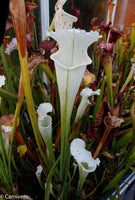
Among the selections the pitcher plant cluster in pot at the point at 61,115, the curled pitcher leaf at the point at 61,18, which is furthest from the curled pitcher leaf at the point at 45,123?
the curled pitcher leaf at the point at 61,18

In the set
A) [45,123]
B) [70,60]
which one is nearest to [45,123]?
[45,123]

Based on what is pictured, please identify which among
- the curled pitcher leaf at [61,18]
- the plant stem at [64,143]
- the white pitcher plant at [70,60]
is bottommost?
the plant stem at [64,143]

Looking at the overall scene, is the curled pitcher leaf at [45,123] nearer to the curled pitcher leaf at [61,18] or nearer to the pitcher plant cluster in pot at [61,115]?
the pitcher plant cluster in pot at [61,115]

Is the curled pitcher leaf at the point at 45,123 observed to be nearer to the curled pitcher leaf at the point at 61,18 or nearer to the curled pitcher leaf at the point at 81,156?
the curled pitcher leaf at the point at 81,156

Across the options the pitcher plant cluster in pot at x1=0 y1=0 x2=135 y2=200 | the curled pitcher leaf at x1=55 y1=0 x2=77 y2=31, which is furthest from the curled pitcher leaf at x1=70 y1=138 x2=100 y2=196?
the curled pitcher leaf at x1=55 y1=0 x2=77 y2=31

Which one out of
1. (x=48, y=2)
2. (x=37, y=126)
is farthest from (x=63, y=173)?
(x=48, y=2)

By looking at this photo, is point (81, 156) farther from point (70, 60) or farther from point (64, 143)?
point (70, 60)

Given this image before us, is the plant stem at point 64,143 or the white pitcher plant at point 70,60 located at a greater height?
the white pitcher plant at point 70,60

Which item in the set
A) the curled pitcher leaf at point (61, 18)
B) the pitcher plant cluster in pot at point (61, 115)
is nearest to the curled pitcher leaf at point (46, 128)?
the pitcher plant cluster in pot at point (61, 115)

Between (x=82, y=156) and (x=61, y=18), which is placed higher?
(x=61, y=18)

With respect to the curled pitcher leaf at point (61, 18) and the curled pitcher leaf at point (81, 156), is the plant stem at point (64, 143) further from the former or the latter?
the curled pitcher leaf at point (61, 18)

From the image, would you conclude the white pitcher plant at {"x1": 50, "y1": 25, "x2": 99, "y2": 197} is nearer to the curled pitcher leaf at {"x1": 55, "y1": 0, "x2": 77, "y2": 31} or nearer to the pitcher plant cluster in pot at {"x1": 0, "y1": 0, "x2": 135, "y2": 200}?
the pitcher plant cluster in pot at {"x1": 0, "y1": 0, "x2": 135, "y2": 200}

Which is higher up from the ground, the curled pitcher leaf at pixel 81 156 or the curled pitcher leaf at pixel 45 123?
the curled pitcher leaf at pixel 45 123
